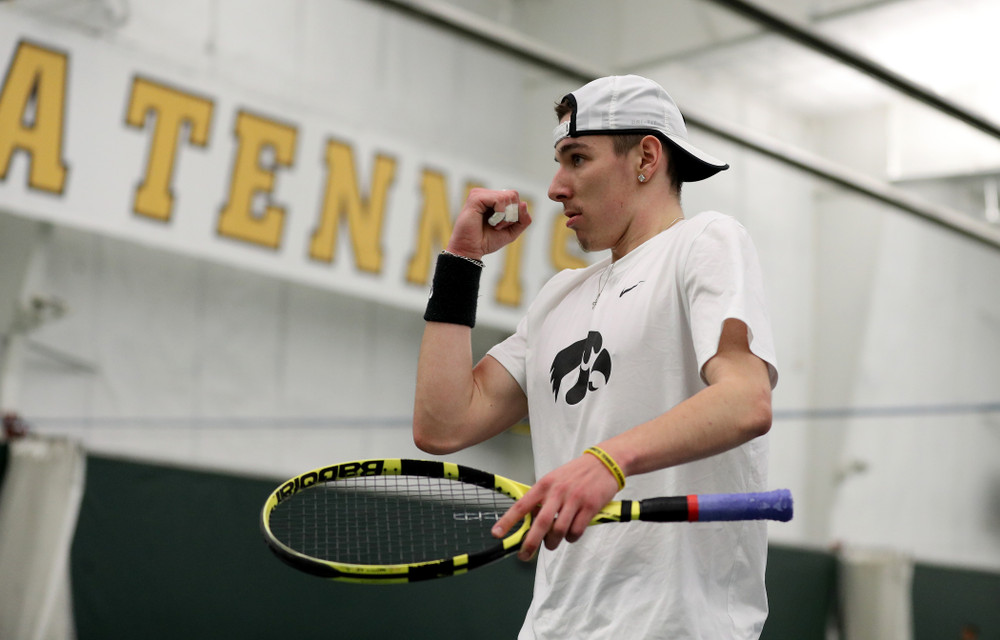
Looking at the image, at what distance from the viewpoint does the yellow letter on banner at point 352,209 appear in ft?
21.9

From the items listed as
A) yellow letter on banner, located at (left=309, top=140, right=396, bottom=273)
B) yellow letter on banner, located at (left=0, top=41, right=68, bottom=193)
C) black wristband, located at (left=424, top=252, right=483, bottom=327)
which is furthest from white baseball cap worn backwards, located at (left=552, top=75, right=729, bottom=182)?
yellow letter on banner, located at (left=309, top=140, right=396, bottom=273)

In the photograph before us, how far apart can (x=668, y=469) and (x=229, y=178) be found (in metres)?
5.10

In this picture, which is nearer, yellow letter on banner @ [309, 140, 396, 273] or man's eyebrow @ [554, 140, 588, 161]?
man's eyebrow @ [554, 140, 588, 161]

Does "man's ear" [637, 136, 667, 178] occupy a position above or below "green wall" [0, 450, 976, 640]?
above

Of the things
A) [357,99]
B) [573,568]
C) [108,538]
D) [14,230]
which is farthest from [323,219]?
[573,568]

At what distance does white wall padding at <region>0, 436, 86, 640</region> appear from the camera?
14.2ft

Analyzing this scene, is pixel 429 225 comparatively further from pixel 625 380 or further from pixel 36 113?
pixel 625 380

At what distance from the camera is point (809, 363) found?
9211 mm

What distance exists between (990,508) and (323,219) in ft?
19.2

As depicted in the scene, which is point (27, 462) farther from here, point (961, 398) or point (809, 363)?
point (961, 398)

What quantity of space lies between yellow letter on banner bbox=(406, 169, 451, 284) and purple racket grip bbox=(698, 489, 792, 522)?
18.5 feet

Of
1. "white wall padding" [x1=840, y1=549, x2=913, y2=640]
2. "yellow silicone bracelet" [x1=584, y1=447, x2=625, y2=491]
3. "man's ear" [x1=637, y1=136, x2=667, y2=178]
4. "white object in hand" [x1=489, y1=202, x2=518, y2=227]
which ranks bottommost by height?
"white wall padding" [x1=840, y1=549, x2=913, y2=640]

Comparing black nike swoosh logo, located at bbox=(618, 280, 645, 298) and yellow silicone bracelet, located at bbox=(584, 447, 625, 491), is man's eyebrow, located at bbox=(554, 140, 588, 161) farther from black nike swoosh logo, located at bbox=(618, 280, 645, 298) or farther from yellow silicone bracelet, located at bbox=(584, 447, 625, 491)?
yellow silicone bracelet, located at bbox=(584, 447, 625, 491)

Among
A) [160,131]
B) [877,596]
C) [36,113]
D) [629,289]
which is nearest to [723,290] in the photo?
[629,289]
